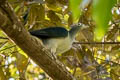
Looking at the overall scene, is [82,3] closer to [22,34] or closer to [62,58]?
[22,34]

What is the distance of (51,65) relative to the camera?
1.25 m

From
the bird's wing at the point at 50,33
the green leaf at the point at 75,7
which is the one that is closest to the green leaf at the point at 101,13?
the green leaf at the point at 75,7

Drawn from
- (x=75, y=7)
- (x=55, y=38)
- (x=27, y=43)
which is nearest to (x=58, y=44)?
(x=55, y=38)

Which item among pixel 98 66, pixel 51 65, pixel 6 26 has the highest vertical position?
pixel 6 26

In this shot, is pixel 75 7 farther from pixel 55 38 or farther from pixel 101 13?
pixel 55 38

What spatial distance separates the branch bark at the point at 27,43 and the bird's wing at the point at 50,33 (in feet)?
1.24

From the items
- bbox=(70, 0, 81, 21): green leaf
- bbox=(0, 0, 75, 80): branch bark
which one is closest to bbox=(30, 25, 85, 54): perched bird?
bbox=(0, 0, 75, 80): branch bark

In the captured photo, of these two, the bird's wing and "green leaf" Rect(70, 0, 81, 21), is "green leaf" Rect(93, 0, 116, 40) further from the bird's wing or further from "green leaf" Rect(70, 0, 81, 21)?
the bird's wing

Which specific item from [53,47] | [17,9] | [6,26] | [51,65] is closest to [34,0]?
[17,9]

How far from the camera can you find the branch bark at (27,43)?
78 centimetres

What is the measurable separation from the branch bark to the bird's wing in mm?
378

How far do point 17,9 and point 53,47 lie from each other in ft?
1.47

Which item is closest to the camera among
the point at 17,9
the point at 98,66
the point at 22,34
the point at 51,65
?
the point at 22,34

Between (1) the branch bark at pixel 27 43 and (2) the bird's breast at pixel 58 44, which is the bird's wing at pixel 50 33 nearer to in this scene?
(2) the bird's breast at pixel 58 44
